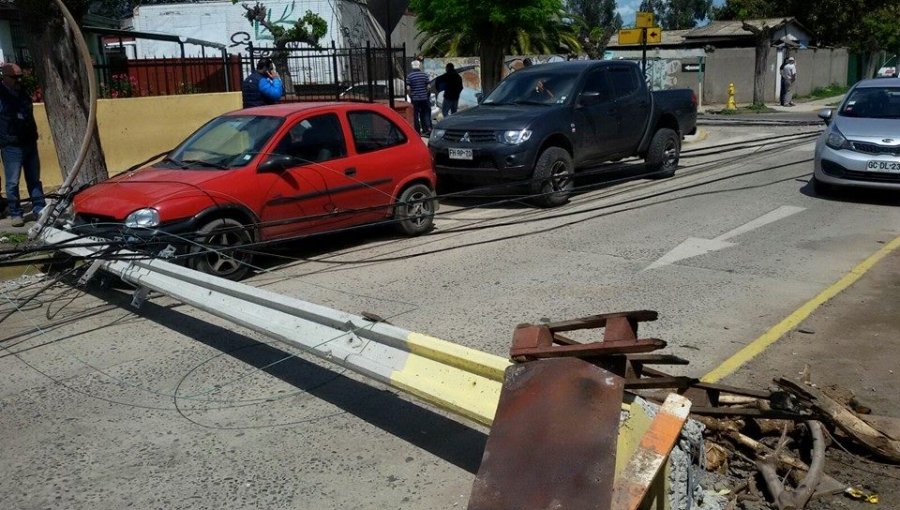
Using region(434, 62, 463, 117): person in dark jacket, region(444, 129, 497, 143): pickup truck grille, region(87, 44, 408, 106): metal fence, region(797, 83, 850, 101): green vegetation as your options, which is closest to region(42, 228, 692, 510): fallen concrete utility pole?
region(444, 129, 497, 143): pickup truck grille

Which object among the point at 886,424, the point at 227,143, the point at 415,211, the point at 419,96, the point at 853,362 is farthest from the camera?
the point at 419,96

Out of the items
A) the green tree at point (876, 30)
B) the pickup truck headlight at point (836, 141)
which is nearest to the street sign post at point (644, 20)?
the pickup truck headlight at point (836, 141)

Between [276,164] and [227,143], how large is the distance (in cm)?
83

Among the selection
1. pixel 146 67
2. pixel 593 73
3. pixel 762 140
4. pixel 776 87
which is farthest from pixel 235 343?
pixel 776 87

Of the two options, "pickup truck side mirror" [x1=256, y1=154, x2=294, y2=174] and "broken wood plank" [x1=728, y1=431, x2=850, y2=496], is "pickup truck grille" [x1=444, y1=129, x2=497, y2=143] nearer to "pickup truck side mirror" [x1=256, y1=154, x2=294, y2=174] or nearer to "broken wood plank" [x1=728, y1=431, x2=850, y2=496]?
"pickup truck side mirror" [x1=256, y1=154, x2=294, y2=174]

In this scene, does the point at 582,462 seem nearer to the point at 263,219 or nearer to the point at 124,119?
the point at 263,219

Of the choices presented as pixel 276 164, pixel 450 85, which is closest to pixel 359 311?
pixel 276 164

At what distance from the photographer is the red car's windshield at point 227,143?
906 centimetres

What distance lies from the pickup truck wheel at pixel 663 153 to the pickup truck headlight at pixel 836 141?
2.67 m

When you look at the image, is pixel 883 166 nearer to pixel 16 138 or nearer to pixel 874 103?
pixel 874 103

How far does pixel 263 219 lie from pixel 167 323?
181 centimetres

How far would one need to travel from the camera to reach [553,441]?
3617 mm

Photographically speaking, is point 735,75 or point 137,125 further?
point 735,75

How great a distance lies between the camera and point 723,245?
9828 millimetres
